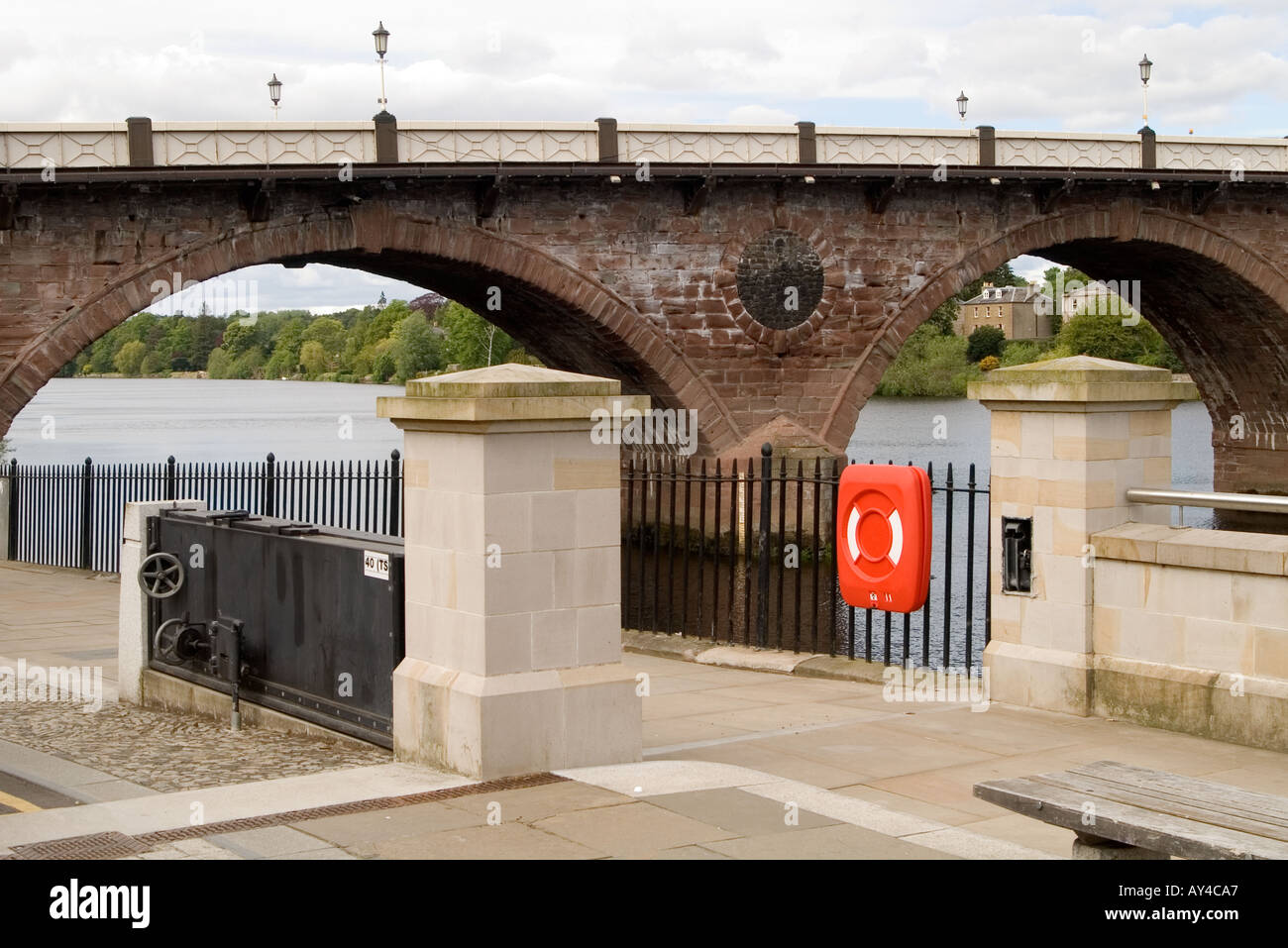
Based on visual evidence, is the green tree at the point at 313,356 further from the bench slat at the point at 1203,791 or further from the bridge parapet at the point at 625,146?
the bench slat at the point at 1203,791

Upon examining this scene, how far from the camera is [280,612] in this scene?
28.5 ft

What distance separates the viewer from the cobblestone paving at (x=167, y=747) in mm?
7605

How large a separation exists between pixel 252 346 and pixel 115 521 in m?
119

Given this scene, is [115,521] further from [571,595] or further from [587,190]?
[571,595]

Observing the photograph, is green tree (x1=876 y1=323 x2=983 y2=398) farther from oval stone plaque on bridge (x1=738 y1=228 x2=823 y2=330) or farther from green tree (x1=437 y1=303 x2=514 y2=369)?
oval stone plaque on bridge (x1=738 y1=228 x2=823 y2=330)

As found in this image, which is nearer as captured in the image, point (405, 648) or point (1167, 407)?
point (405, 648)

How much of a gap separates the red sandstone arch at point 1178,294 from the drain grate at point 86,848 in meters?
24.0

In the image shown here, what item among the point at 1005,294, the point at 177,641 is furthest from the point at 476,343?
the point at 177,641

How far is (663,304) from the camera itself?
91.5 ft

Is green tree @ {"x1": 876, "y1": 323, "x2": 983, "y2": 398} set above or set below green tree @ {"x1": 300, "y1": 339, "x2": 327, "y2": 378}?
below

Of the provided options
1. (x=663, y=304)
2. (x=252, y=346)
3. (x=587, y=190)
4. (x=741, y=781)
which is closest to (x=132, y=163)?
(x=587, y=190)

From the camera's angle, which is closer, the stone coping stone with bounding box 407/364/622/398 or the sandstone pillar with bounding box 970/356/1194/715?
the stone coping stone with bounding box 407/364/622/398

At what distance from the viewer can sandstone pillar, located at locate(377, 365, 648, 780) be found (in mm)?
7102

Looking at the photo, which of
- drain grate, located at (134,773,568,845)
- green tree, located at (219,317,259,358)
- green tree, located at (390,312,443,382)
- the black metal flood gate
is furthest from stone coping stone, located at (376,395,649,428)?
green tree, located at (219,317,259,358)
